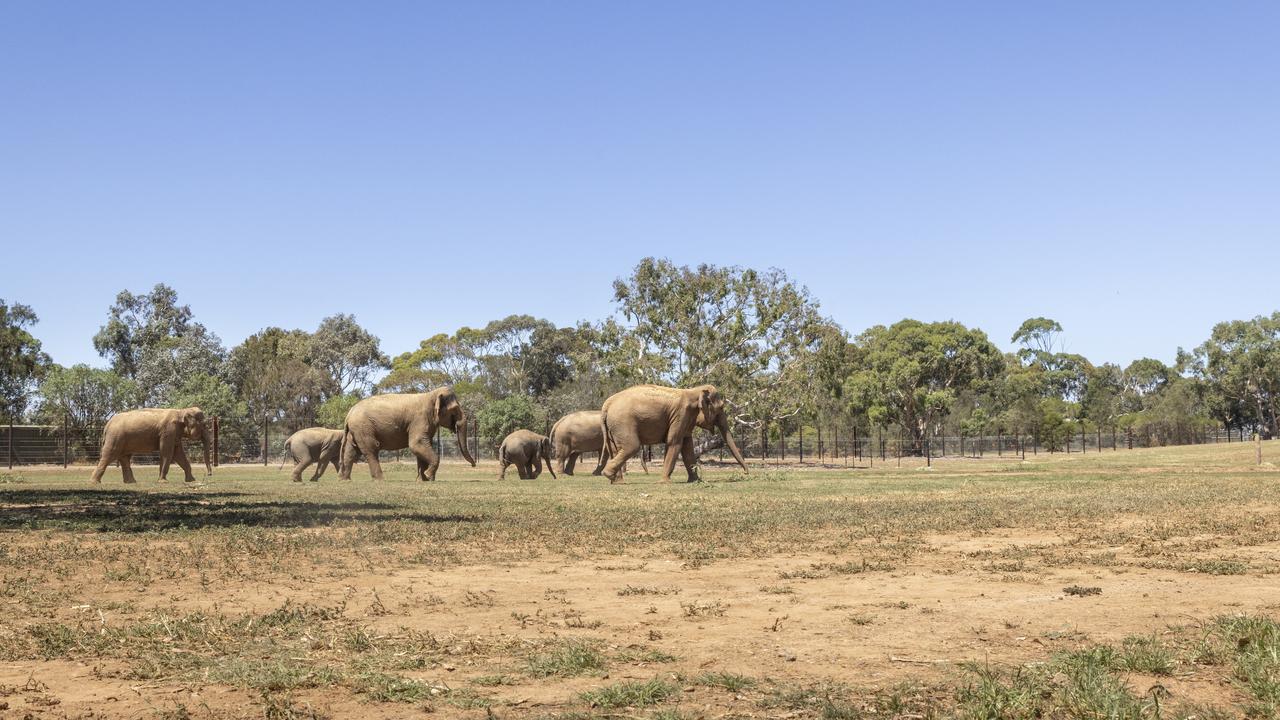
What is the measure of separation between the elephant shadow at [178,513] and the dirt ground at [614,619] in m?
1.82

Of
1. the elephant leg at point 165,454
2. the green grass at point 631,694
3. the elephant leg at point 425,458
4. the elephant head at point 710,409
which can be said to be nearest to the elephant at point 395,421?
the elephant leg at point 425,458

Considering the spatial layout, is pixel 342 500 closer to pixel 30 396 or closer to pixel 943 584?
pixel 943 584

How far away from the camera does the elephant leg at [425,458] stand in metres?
35.5

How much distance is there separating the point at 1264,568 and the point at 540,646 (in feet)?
25.6

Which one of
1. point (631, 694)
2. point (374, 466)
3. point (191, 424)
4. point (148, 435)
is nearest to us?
point (631, 694)

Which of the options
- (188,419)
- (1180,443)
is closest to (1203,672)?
(188,419)

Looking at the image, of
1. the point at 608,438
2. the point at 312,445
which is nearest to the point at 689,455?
the point at 608,438

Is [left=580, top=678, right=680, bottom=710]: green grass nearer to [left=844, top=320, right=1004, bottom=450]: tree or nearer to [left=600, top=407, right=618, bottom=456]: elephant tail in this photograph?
[left=600, top=407, right=618, bottom=456]: elephant tail

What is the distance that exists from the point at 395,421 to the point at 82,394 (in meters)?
40.9

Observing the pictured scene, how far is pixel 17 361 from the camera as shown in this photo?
5606 cm

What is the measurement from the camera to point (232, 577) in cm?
1101

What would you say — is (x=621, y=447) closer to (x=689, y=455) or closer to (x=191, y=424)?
(x=689, y=455)

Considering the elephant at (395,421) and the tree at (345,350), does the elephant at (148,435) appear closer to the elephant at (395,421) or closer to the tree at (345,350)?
the elephant at (395,421)

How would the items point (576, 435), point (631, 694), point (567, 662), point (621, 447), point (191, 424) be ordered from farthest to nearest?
point (576, 435) → point (191, 424) → point (621, 447) → point (567, 662) → point (631, 694)
